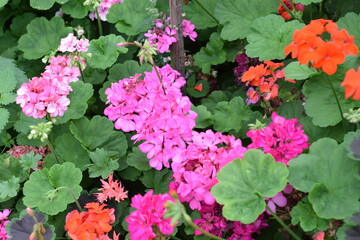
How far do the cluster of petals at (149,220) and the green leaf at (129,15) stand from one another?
1.33 meters

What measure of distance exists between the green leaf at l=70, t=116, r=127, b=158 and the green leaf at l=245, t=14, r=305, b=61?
2.51ft

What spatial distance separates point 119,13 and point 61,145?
896 mm

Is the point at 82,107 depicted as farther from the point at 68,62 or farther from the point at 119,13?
the point at 119,13

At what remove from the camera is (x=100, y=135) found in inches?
99.0

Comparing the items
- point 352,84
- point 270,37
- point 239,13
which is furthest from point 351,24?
point 352,84

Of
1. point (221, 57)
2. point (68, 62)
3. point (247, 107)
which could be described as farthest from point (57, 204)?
point (221, 57)

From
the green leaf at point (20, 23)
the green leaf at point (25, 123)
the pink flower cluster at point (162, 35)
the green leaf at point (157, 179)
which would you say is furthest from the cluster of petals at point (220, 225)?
the green leaf at point (20, 23)

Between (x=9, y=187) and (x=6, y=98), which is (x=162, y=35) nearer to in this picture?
(x=6, y=98)

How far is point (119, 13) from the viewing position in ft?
9.77

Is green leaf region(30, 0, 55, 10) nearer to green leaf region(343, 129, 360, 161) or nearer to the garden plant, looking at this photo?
the garden plant

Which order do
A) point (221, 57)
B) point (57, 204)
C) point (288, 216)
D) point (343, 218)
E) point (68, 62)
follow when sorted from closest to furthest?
point (343, 218), point (288, 216), point (57, 204), point (68, 62), point (221, 57)

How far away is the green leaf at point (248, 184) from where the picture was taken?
1.77 meters

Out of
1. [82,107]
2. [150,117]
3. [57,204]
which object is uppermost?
[150,117]

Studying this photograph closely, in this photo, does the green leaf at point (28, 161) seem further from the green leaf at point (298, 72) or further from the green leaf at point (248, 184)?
the green leaf at point (298, 72)
